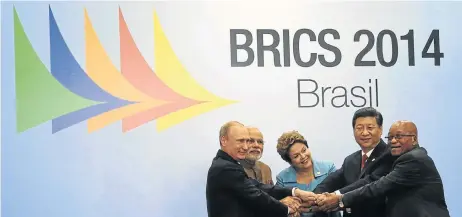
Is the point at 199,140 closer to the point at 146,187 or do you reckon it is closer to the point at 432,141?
the point at 146,187

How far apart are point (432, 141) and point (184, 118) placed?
2.16 m

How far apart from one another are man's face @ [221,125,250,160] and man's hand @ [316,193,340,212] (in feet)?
2.19

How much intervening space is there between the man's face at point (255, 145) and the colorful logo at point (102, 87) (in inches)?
14.6

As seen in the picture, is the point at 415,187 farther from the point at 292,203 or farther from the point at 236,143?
the point at 236,143

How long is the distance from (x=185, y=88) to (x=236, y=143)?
37.4 inches

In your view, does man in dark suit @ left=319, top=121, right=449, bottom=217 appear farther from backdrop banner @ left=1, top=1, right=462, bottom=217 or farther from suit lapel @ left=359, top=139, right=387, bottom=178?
backdrop banner @ left=1, top=1, right=462, bottom=217

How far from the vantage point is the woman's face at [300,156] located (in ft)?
15.7

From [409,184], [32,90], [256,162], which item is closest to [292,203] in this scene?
[256,162]

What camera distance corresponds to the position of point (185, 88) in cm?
533

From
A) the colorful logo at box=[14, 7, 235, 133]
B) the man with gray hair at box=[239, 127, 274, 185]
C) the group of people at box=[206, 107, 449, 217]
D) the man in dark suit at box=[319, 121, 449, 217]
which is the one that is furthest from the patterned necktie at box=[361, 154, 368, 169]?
the colorful logo at box=[14, 7, 235, 133]

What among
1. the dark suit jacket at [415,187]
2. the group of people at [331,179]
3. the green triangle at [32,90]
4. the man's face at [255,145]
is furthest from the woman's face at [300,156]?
the green triangle at [32,90]

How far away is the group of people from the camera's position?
4.30 meters

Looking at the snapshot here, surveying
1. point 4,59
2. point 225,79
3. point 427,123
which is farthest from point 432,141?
point 4,59

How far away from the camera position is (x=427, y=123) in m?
5.51
